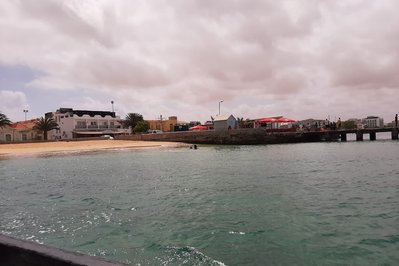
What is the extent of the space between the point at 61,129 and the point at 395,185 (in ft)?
310

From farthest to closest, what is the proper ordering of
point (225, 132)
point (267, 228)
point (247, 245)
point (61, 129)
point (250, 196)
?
point (61, 129) < point (225, 132) < point (250, 196) < point (267, 228) < point (247, 245)

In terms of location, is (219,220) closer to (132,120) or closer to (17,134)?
(17,134)

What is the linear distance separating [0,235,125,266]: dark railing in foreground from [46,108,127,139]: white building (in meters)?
95.2

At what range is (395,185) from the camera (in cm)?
1541

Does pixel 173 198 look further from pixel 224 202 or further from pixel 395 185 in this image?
pixel 395 185

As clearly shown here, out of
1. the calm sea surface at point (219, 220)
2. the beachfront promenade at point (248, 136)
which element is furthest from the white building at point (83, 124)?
the calm sea surface at point (219, 220)

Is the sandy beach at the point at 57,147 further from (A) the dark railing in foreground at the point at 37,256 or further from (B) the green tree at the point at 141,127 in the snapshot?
(A) the dark railing in foreground at the point at 37,256

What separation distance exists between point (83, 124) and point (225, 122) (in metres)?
44.7

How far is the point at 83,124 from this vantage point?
317ft

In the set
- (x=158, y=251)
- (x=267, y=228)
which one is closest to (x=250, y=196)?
(x=267, y=228)

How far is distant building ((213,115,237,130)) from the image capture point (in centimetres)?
7531

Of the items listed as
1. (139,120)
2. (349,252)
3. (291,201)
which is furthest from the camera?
(139,120)

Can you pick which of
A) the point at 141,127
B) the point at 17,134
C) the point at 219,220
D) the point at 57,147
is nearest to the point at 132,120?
the point at 141,127

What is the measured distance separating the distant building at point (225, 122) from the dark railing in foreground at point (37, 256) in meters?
72.7
